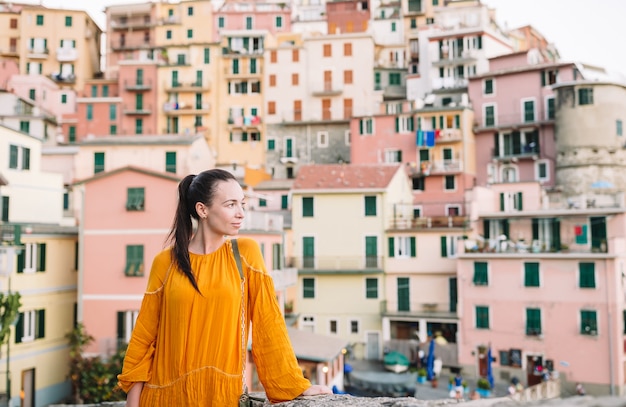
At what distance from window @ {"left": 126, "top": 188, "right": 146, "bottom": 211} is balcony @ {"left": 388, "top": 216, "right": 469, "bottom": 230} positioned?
57.3 feet

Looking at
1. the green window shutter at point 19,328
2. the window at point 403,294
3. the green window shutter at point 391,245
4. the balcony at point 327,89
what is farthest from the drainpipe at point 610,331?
the balcony at point 327,89

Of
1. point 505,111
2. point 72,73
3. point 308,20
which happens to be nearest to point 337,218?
point 505,111

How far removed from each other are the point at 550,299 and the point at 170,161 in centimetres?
2166

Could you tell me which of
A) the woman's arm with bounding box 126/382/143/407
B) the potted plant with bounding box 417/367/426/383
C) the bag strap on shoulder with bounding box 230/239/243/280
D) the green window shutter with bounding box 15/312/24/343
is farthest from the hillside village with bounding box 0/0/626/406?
the bag strap on shoulder with bounding box 230/239/243/280

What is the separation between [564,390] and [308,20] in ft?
165

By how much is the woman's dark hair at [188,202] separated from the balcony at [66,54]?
6821 cm

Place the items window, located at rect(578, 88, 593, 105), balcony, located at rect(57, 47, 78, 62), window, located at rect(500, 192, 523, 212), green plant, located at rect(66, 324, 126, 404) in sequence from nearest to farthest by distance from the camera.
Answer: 1. green plant, located at rect(66, 324, 126, 404)
2. window, located at rect(500, 192, 523, 212)
3. window, located at rect(578, 88, 593, 105)
4. balcony, located at rect(57, 47, 78, 62)

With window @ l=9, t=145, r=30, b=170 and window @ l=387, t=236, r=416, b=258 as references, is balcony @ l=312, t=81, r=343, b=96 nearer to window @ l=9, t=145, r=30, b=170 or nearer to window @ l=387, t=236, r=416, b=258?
window @ l=387, t=236, r=416, b=258

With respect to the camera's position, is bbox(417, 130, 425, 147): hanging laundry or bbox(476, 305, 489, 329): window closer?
bbox(476, 305, 489, 329): window

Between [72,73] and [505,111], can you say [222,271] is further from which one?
[72,73]

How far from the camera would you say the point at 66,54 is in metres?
64.8

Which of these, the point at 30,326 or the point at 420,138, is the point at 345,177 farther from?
the point at 30,326

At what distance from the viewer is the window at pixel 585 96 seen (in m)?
44.1

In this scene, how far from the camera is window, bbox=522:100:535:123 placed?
4784 cm
